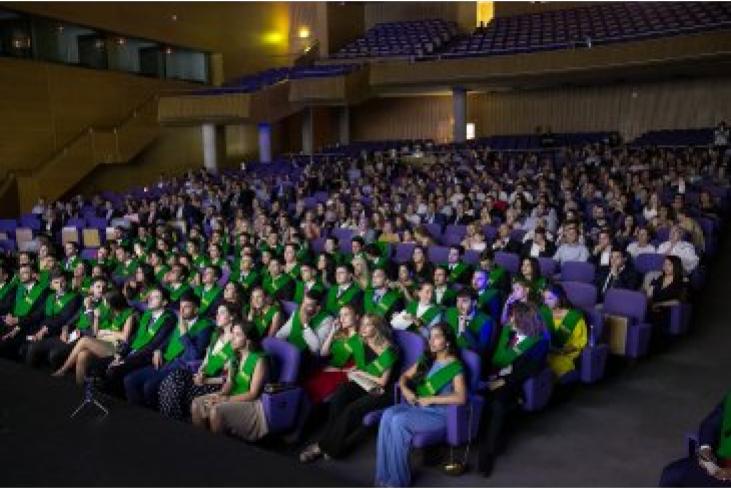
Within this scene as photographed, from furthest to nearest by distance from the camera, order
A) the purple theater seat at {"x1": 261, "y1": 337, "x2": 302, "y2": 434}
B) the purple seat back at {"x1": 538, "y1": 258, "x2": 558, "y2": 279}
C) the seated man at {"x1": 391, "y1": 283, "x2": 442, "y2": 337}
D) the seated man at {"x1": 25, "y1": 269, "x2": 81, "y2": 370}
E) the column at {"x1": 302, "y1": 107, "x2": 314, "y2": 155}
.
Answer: the column at {"x1": 302, "y1": 107, "x2": 314, "y2": 155}
the purple seat back at {"x1": 538, "y1": 258, "x2": 558, "y2": 279}
the seated man at {"x1": 25, "y1": 269, "x2": 81, "y2": 370}
the seated man at {"x1": 391, "y1": 283, "x2": 442, "y2": 337}
the purple theater seat at {"x1": 261, "y1": 337, "x2": 302, "y2": 434}

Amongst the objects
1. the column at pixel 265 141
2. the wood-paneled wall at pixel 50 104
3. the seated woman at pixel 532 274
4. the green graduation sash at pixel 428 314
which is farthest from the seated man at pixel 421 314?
the column at pixel 265 141

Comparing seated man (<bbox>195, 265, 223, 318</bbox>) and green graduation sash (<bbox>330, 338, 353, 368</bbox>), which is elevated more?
seated man (<bbox>195, 265, 223, 318</bbox>)

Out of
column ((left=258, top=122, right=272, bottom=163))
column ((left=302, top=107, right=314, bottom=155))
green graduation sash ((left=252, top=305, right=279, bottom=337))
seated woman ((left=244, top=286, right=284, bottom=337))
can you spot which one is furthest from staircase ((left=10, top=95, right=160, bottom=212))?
green graduation sash ((left=252, top=305, right=279, bottom=337))

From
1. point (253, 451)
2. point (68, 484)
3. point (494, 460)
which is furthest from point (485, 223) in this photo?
point (68, 484)

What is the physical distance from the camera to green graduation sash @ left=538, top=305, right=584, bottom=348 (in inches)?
161

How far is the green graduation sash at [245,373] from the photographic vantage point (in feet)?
12.0

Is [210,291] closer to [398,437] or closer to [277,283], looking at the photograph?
[277,283]

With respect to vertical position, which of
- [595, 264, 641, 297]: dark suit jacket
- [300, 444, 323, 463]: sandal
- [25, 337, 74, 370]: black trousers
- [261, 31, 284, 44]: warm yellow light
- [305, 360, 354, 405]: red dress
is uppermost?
[261, 31, 284, 44]: warm yellow light

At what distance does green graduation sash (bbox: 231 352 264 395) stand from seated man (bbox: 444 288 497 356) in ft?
4.00

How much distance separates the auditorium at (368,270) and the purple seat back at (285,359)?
20 millimetres

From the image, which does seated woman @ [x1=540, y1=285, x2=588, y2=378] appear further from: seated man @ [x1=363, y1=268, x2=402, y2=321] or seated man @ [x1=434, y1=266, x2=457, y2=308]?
seated man @ [x1=363, y1=268, x2=402, y2=321]

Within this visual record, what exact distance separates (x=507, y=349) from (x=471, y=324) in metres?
0.33

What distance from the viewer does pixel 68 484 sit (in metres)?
2.89

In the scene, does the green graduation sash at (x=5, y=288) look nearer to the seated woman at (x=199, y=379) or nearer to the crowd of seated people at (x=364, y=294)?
the crowd of seated people at (x=364, y=294)
